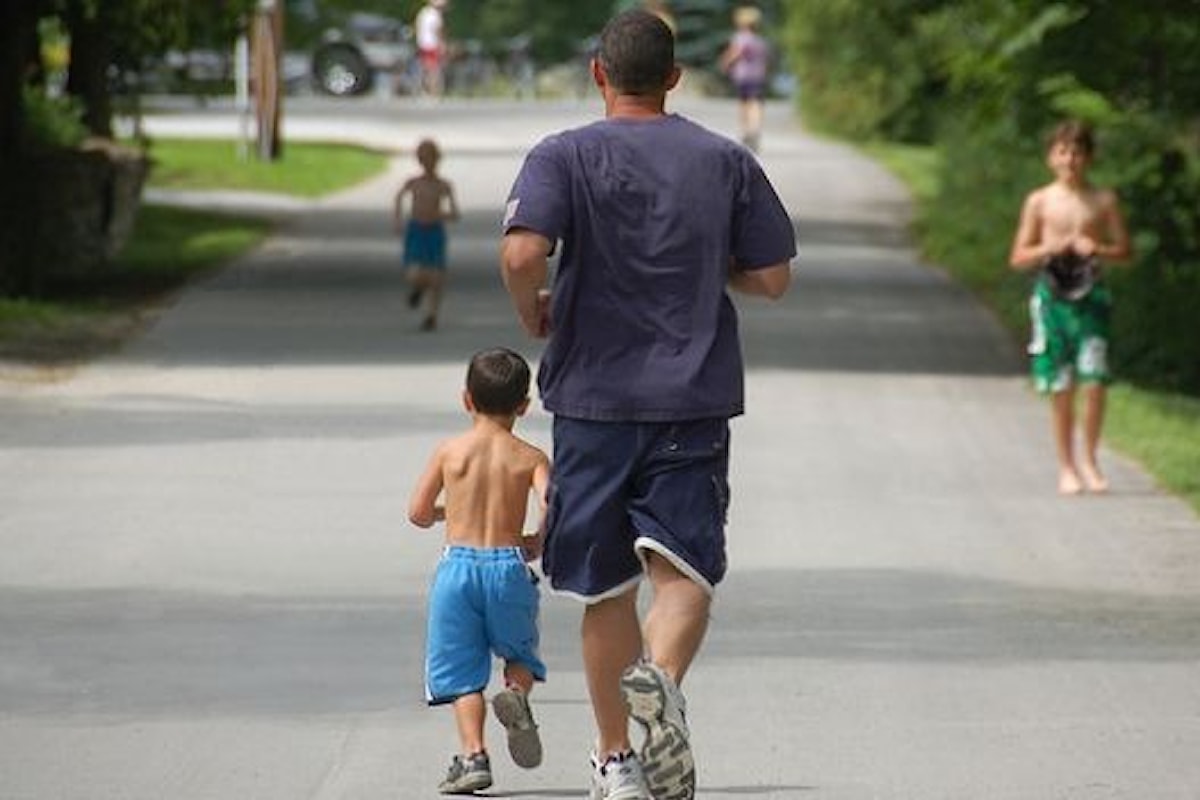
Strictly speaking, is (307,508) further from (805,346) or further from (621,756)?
(805,346)

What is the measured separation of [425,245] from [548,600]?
1119 centimetres

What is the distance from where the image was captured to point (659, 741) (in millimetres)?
7801

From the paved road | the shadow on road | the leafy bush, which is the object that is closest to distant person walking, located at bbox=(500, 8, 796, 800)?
the paved road

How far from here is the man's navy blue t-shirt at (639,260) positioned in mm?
8211

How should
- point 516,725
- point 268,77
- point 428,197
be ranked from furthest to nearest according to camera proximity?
point 268,77 → point 428,197 → point 516,725

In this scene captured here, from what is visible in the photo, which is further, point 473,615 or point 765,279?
point 473,615

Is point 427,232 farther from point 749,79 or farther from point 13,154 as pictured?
point 749,79

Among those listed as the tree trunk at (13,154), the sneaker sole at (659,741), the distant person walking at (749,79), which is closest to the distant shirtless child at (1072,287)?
the sneaker sole at (659,741)

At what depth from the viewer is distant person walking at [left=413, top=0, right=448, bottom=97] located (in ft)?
201

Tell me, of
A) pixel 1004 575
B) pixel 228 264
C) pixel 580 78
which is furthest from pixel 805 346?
pixel 580 78

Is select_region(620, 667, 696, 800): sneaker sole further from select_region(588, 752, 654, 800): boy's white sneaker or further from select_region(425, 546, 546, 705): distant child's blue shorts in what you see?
select_region(425, 546, 546, 705): distant child's blue shorts

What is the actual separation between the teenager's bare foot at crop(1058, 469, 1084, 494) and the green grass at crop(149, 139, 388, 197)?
2144cm

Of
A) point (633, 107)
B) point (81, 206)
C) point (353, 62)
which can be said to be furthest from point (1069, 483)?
point (353, 62)

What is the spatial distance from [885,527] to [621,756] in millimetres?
6468
